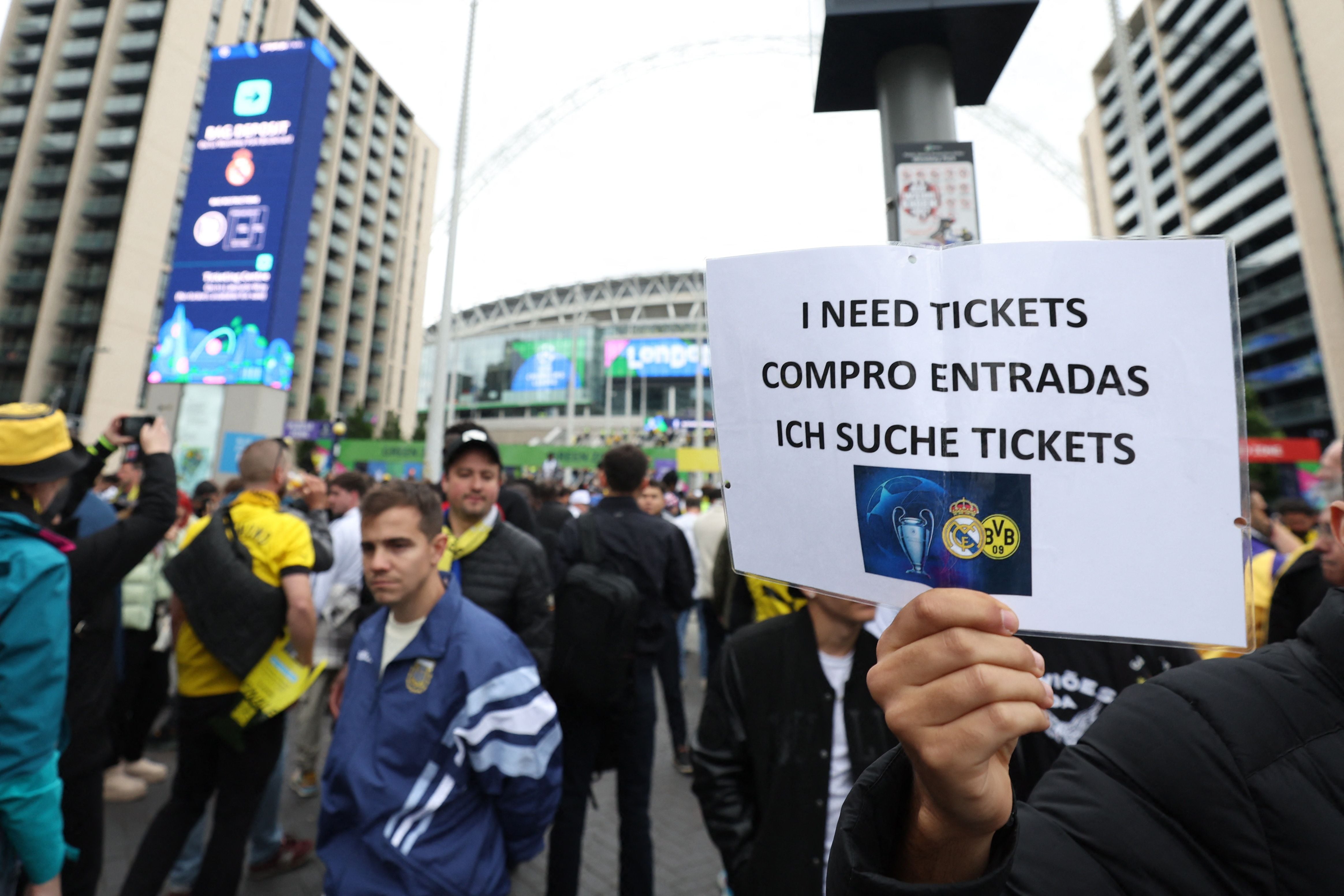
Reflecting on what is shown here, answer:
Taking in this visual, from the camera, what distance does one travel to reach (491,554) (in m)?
3.13

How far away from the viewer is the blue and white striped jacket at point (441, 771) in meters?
1.98

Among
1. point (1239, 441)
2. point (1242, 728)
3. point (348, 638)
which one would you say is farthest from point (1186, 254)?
point (348, 638)

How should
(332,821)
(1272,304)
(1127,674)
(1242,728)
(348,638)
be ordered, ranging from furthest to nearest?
(1272,304) → (348,638) → (332,821) → (1127,674) → (1242,728)

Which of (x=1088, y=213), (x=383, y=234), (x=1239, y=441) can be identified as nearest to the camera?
(x=1239, y=441)

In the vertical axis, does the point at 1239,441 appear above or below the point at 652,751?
above

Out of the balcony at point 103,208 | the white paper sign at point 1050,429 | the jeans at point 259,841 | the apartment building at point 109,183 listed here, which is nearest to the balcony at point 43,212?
the apartment building at point 109,183

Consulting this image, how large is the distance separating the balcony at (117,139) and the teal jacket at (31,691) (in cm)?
5936

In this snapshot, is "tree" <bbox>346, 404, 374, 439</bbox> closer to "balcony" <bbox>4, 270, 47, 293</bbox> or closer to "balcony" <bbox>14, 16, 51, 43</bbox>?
"balcony" <bbox>4, 270, 47, 293</bbox>

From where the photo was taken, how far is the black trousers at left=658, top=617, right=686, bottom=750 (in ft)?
16.0

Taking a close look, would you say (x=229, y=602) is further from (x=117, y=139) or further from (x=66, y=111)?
(x=66, y=111)

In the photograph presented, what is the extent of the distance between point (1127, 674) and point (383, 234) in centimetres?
7167

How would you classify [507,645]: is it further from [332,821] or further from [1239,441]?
[1239,441]

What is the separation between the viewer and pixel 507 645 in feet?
7.30

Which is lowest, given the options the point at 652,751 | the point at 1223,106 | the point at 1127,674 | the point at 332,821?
the point at 652,751
